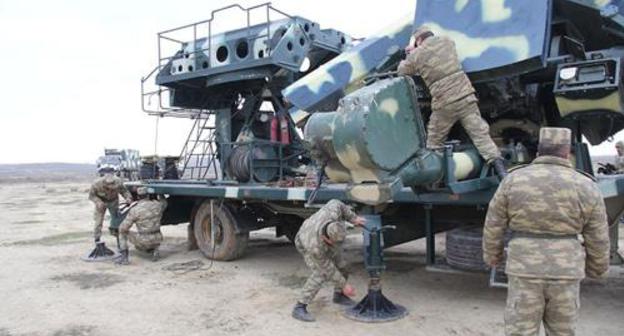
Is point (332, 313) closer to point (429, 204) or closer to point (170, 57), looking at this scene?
point (429, 204)

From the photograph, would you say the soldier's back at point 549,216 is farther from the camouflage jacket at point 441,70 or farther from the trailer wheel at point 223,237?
the trailer wheel at point 223,237

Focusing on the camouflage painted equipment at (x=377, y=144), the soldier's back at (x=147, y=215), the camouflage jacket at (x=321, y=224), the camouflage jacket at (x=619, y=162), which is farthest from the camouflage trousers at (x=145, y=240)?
the camouflage jacket at (x=619, y=162)

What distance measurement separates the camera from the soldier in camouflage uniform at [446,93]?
4980 millimetres

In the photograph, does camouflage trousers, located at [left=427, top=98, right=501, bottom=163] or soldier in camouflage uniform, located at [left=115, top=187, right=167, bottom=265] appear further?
soldier in camouflage uniform, located at [left=115, top=187, right=167, bottom=265]

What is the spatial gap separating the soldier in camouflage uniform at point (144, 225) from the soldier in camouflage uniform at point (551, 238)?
661 cm

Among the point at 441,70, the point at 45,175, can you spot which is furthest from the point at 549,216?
the point at 45,175

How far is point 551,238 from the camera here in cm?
350

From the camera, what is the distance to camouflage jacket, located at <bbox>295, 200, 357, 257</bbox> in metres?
5.74

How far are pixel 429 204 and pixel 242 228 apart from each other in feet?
10.9

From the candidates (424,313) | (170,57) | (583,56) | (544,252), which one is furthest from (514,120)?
(170,57)

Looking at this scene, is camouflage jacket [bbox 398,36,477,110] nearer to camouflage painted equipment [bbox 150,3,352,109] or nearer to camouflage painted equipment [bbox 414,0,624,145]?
camouflage painted equipment [bbox 414,0,624,145]

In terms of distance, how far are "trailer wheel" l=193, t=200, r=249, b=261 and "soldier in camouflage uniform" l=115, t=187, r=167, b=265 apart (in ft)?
2.27

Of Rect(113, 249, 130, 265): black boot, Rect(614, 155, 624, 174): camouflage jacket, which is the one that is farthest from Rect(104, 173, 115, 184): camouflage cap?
Rect(614, 155, 624, 174): camouflage jacket

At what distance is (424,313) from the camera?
5.75 m
